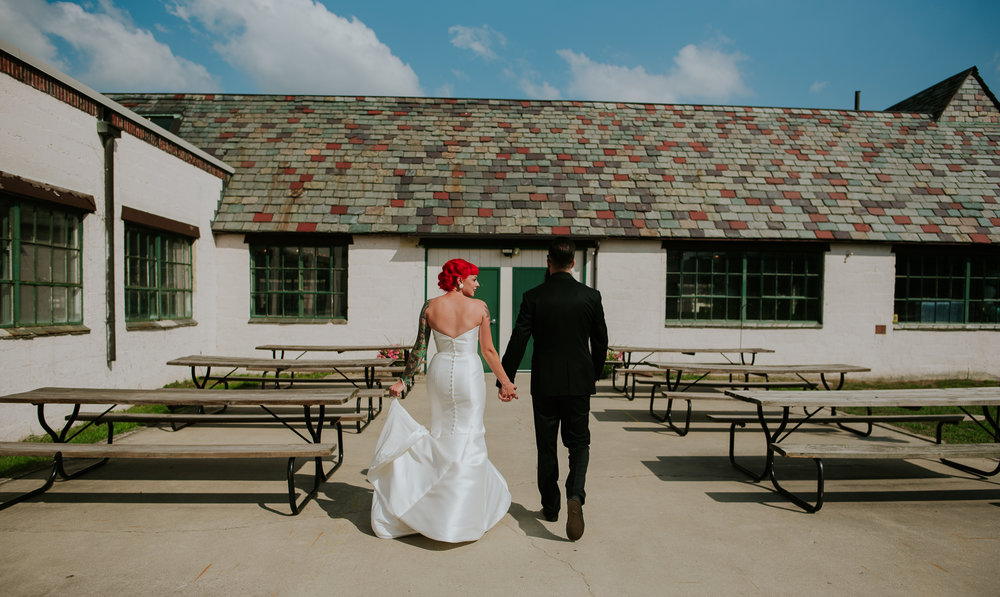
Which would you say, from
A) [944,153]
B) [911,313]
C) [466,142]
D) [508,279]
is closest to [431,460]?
[508,279]

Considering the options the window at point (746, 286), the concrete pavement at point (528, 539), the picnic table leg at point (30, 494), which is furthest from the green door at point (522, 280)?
the picnic table leg at point (30, 494)

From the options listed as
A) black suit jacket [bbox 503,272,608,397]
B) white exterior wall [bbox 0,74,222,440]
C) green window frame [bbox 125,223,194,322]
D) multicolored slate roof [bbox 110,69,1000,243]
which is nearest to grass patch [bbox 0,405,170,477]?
white exterior wall [bbox 0,74,222,440]

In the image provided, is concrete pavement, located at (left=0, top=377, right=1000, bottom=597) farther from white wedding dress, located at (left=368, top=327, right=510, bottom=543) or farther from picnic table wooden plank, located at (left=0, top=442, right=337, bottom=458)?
picnic table wooden plank, located at (left=0, top=442, right=337, bottom=458)

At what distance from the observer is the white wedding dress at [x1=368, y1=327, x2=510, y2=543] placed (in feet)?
12.5

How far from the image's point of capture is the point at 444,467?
3.88m

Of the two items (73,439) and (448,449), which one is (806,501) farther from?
(73,439)

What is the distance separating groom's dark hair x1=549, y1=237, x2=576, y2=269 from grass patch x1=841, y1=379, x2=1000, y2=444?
5.08 metres

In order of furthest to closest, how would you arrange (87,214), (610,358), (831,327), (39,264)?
1. (831,327)
2. (610,358)
3. (87,214)
4. (39,264)

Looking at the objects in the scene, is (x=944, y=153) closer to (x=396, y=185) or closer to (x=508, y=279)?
(x=508, y=279)

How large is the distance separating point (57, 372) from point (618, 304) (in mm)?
9061

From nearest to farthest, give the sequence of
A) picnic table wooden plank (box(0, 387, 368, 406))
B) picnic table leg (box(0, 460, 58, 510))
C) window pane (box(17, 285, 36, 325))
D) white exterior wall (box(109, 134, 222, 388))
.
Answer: picnic table leg (box(0, 460, 58, 510)) → picnic table wooden plank (box(0, 387, 368, 406)) → window pane (box(17, 285, 36, 325)) → white exterior wall (box(109, 134, 222, 388))

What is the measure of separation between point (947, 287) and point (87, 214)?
51.3 ft

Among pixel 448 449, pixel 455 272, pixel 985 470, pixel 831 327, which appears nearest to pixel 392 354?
pixel 455 272

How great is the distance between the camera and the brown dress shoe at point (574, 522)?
12.7 ft
